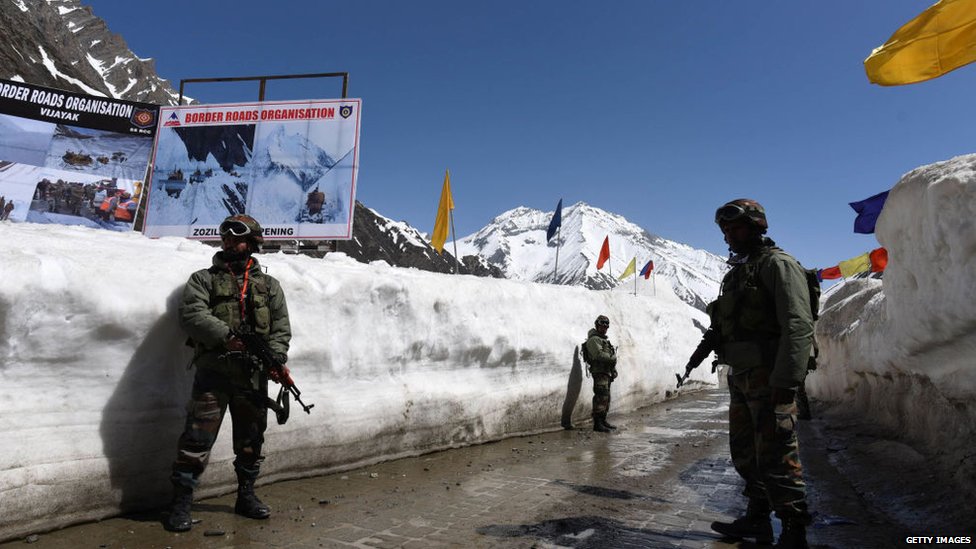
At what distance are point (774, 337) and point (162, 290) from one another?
4236 millimetres

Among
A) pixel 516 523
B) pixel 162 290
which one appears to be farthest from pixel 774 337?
pixel 162 290

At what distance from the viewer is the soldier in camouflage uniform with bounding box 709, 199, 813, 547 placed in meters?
3.36

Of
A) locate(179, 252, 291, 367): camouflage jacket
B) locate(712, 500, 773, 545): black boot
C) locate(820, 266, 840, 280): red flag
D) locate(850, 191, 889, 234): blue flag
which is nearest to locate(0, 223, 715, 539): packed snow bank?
locate(179, 252, 291, 367): camouflage jacket

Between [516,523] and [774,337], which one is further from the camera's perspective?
[516,523]

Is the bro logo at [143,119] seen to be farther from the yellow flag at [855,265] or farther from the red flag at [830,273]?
the red flag at [830,273]

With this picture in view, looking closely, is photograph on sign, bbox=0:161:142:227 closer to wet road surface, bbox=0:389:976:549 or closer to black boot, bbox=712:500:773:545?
wet road surface, bbox=0:389:976:549

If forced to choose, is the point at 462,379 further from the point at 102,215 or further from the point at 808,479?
the point at 102,215

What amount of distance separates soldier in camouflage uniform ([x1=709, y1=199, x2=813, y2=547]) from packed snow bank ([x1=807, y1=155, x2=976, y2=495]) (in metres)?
1.51

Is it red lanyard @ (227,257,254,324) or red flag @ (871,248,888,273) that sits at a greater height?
red flag @ (871,248,888,273)

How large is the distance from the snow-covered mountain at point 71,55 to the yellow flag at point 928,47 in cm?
3076

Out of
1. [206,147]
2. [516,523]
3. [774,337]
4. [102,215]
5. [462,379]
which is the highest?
[206,147]

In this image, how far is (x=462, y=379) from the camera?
7145 millimetres

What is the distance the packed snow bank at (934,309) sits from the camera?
407 centimetres

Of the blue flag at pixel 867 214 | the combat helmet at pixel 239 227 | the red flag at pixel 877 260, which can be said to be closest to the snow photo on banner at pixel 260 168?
the combat helmet at pixel 239 227
